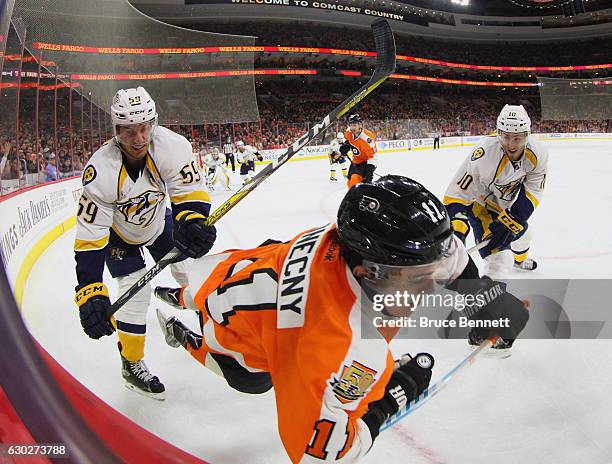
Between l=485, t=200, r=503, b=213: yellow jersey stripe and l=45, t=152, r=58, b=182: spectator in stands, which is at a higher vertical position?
l=485, t=200, r=503, b=213: yellow jersey stripe

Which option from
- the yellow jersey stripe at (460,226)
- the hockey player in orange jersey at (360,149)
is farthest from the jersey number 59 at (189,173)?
the hockey player in orange jersey at (360,149)

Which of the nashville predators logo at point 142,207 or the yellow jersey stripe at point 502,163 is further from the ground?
the yellow jersey stripe at point 502,163

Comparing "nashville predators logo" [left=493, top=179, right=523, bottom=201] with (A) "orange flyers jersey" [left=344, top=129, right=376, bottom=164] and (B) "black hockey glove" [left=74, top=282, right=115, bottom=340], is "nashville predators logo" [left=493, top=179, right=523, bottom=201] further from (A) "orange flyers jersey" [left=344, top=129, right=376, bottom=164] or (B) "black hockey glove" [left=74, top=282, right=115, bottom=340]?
(A) "orange flyers jersey" [left=344, top=129, right=376, bottom=164]

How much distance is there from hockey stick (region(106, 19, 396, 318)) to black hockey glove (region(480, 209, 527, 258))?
3.80ft

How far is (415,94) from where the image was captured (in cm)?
2464

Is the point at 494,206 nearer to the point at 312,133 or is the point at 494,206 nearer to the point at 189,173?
the point at 312,133

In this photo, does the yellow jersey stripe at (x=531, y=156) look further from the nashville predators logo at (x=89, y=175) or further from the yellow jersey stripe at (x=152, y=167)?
→ the nashville predators logo at (x=89, y=175)

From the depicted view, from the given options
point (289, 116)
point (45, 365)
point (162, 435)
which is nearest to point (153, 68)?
point (162, 435)

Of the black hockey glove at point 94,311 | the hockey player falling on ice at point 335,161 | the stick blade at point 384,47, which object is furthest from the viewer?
the hockey player falling on ice at point 335,161

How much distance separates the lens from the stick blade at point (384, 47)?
2689mm

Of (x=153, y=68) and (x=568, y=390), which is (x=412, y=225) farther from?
(x=153, y=68)

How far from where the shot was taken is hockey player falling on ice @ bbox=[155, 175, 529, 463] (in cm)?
113

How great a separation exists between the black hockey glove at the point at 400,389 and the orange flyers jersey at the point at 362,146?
17.0ft

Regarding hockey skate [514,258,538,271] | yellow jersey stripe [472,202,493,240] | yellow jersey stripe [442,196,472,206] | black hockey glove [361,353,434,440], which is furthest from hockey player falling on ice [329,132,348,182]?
black hockey glove [361,353,434,440]
